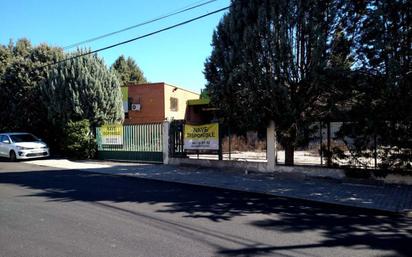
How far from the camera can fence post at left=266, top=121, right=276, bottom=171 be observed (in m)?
13.2

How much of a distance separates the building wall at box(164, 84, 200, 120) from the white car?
15.4 meters

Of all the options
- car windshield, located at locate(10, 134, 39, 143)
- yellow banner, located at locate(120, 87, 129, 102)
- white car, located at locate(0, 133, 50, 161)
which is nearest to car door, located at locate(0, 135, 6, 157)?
white car, located at locate(0, 133, 50, 161)

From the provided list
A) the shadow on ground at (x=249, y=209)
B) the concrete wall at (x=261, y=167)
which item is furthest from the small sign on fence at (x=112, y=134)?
the shadow on ground at (x=249, y=209)

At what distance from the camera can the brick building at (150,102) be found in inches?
1401

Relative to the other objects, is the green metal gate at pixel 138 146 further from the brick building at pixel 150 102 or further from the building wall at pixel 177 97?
the brick building at pixel 150 102

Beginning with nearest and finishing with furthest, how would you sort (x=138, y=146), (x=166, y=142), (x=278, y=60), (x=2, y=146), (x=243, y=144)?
(x=278, y=60) → (x=243, y=144) → (x=166, y=142) → (x=138, y=146) → (x=2, y=146)

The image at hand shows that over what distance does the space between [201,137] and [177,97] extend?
2377cm

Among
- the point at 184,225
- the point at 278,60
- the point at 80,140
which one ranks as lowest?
the point at 184,225

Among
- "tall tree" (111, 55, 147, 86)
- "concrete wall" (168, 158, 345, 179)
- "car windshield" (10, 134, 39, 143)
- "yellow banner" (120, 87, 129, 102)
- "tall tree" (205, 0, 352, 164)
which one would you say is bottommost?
"concrete wall" (168, 158, 345, 179)

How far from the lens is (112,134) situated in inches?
767

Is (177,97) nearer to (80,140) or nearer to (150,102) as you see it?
(150,102)

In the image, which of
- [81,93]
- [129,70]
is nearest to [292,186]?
[81,93]

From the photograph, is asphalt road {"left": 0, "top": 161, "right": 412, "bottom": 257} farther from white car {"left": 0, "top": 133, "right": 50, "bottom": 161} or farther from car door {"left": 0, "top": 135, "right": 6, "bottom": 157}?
car door {"left": 0, "top": 135, "right": 6, "bottom": 157}

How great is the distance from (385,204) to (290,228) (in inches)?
125
